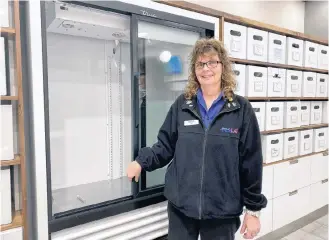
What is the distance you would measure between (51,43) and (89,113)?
517 millimetres

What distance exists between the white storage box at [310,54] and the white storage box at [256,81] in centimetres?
67

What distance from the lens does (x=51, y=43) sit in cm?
176

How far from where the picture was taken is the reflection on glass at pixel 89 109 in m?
1.73

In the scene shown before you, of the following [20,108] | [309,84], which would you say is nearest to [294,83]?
[309,84]

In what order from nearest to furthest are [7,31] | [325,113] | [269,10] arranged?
1. [7,31]
2. [325,113]
3. [269,10]

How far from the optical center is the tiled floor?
2.47 m

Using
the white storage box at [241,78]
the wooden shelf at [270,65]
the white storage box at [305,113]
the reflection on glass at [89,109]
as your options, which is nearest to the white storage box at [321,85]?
the wooden shelf at [270,65]

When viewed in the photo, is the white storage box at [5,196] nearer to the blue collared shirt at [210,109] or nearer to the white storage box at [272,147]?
the blue collared shirt at [210,109]

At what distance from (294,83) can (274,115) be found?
17.7 inches

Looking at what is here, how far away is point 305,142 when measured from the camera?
269 cm

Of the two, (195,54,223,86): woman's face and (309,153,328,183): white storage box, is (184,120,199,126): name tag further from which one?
(309,153,328,183): white storage box

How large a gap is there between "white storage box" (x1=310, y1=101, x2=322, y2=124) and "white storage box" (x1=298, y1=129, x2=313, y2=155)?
165 millimetres

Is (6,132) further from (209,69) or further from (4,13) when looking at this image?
(209,69)

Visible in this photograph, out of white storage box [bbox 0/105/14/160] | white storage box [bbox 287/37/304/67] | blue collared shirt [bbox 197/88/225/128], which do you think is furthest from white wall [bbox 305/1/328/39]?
white storage box [bbox 0/105/14/160]
